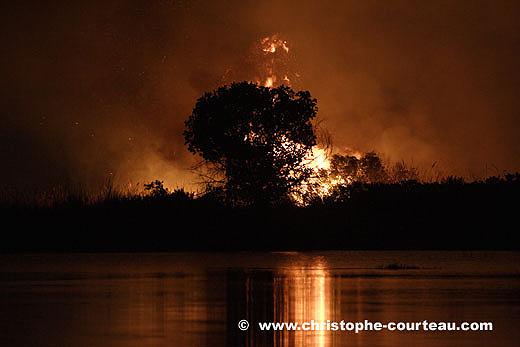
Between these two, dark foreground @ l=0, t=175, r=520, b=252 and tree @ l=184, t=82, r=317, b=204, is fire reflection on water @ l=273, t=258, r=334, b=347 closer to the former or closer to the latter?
dark foreground @ l=0, t=175, r=520, b=252

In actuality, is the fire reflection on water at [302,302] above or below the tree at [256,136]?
below

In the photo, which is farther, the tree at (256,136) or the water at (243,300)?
the tree at (256,136)

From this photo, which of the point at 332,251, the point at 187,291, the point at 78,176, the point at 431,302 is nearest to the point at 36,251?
the point at 332,251

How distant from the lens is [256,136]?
35469mm

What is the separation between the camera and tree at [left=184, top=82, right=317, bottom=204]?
115 feet

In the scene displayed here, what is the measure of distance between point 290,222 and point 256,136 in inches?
154

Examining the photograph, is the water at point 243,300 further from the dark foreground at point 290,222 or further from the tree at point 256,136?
the tree at point 256,136

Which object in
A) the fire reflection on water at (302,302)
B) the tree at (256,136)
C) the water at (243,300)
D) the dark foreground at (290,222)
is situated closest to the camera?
the fire reflection on water at (302,302)

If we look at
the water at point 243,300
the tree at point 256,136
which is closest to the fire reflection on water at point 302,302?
the water at point 243,300

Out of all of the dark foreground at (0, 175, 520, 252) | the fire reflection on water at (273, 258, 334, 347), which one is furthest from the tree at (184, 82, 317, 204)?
the fire reflection on water at (273, 258, 334, 347)

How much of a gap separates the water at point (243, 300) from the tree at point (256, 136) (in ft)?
36.0

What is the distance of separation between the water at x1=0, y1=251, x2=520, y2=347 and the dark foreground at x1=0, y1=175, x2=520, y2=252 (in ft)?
25.1

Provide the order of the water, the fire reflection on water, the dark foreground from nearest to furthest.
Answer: the fire reflection on water, the water, the dark foreground

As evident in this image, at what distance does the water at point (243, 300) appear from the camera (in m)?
10.3
